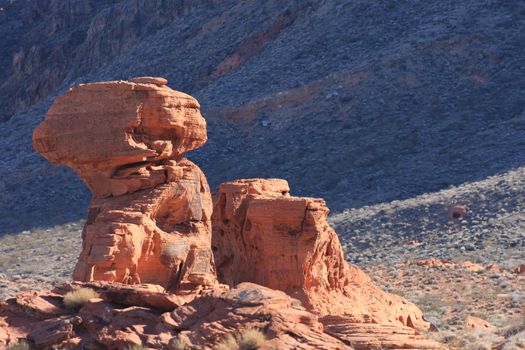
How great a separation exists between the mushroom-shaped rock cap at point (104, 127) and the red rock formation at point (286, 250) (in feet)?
12.4

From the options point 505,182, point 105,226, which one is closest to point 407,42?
point 505,182

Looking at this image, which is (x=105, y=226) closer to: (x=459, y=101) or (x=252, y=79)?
(x=459, y=101)

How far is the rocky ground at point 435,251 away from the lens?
33.7 metres

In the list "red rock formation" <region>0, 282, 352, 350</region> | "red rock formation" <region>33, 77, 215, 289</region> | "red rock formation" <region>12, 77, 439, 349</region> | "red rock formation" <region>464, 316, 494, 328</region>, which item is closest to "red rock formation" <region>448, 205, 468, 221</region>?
"red rock formation" <region>464, 316, 494, 328</region>

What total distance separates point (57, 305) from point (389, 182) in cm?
4072

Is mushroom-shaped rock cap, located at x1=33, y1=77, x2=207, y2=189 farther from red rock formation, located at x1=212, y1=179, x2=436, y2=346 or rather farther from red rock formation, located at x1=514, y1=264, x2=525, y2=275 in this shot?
red rock formation, located at x1=514, y1=264, x2=525, y2=275

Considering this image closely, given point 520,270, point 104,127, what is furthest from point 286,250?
point 520,270

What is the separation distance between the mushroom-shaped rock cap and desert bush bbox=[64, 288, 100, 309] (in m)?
5.04

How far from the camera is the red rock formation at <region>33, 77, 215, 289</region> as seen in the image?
22844 mm

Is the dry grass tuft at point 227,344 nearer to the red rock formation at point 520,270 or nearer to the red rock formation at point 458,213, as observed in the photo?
the red rock formation at point 520,270

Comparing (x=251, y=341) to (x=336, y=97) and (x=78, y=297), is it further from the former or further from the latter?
(x=336, y=97)

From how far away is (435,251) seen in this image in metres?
45.0

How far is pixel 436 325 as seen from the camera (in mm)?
28984

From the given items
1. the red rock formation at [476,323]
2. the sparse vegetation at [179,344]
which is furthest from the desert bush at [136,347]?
the red rock formation at [476,323]
